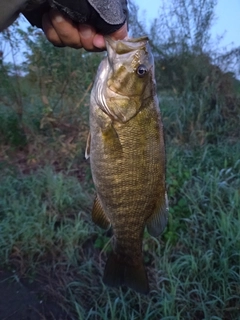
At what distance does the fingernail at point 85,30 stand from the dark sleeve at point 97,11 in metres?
0.03

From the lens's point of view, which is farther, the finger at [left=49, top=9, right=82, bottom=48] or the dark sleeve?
the finger at [left=49, top=9, right=82, bottom=48]

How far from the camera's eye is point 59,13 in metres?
1.53

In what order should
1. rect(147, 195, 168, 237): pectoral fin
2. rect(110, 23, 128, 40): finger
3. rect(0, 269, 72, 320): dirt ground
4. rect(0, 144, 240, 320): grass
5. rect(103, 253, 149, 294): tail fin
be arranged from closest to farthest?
rect(110, 23, 128, 40): finger < rect(147, 195, 168, 237): pectoral fin < rect(103, 253, 149, 294): tail fin < rect(0, 144, 240, 320): grass < rect(0, 269, 72, 320): dirt ground

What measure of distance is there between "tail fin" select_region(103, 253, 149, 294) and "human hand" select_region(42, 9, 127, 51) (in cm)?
89

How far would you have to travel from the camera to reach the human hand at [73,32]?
1.55 metres

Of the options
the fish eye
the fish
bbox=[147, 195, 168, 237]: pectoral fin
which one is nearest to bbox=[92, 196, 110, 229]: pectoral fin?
the fish

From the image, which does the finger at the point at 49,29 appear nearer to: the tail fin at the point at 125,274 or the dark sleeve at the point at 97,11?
the dark sleeve at the point at 97,11

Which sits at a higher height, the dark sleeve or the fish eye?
the dark sleeve

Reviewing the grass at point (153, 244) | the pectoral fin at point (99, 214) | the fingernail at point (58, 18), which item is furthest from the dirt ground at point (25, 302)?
the fingernail at point (58, 18)

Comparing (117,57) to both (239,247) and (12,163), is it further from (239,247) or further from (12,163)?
(12,163)

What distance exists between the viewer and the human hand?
5.08ft

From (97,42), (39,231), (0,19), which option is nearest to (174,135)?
(39,231)

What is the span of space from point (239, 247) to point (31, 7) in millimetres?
2201

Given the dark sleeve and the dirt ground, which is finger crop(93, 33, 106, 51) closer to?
the dark sleeve
